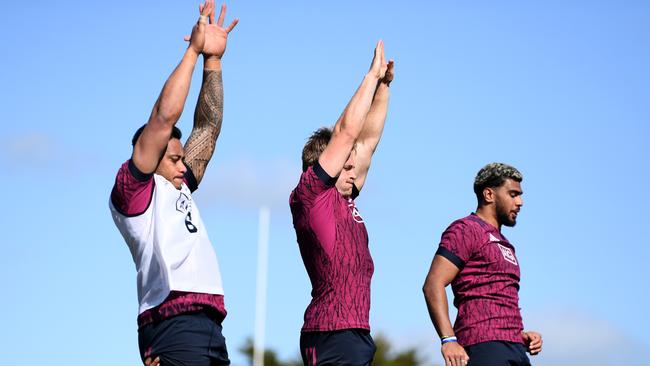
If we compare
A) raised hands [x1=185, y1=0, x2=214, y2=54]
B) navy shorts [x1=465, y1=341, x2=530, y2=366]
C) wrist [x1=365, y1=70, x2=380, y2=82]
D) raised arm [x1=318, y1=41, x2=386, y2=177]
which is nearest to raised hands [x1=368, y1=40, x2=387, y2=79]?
wrist [x1=365, y1=70, x2=380, y2=82]

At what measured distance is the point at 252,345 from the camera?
106 ft

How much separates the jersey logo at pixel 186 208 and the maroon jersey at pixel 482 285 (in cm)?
192

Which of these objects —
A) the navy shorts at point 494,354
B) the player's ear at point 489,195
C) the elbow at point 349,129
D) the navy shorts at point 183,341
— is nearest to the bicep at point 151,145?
the navy shorts at point 183,341

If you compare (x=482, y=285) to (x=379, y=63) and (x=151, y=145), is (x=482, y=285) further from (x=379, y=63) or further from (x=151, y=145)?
(x=151, y=145)

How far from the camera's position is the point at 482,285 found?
8086 mm

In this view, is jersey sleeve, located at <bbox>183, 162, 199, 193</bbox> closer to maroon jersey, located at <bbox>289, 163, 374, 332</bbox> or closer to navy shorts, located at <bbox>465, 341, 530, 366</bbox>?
maroon jersey, located at <bbox>289, 163, 374, 332</bbox>

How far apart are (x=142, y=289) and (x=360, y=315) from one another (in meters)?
1.30

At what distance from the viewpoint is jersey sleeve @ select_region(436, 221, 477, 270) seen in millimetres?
8125

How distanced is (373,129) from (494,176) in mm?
935

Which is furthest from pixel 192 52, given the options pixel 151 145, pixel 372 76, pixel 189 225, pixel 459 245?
pixel 459 245

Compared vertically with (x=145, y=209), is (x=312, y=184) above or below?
above

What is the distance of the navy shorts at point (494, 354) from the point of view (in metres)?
7.87

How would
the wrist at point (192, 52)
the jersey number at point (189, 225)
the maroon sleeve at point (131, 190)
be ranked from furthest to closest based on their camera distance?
the jersey number at point (189, 225), the wrist at point (192, 52), the maroon sleeve at point (131, 190)

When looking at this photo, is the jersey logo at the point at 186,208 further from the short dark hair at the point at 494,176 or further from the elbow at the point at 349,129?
the short dark hair at the point at 494,176
